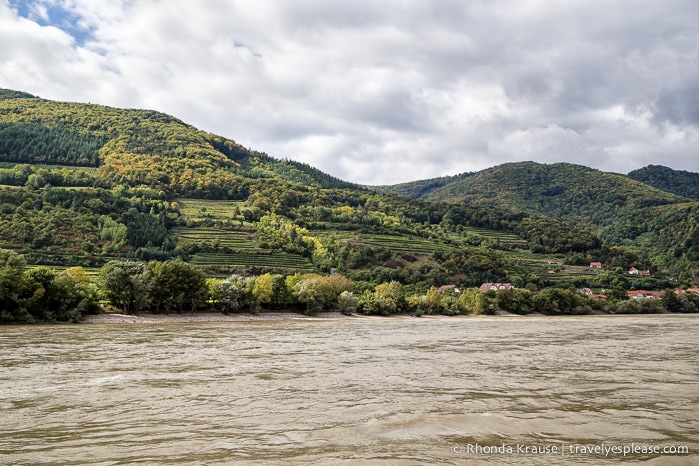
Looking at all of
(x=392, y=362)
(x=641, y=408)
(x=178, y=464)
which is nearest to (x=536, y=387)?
(x=641, y=408)

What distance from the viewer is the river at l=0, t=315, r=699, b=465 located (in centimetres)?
1070

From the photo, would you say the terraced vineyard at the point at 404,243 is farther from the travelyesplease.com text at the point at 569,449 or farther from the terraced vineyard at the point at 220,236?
the travelyesplease.com text at the point at 569,449

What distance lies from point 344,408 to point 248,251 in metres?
110

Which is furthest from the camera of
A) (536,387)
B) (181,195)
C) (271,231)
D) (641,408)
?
(181,195)

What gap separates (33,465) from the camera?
9688mm

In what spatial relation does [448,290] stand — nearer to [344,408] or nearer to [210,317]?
[210,317]

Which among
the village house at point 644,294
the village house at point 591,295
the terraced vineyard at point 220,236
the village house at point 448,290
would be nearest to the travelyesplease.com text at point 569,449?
the village house at point 448,290

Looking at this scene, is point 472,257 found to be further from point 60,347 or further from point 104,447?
point 104,447

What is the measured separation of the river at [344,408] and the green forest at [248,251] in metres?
38.0

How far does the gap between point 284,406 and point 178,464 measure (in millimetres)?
6388

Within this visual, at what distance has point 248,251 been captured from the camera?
12244 centimetres

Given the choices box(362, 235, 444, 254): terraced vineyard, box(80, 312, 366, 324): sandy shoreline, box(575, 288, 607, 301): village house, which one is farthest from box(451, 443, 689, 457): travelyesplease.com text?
box(362, 235, 444, 254): terraced vineyard

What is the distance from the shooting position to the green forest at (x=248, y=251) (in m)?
69.0

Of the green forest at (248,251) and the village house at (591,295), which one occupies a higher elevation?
the green forest at (248,251)
